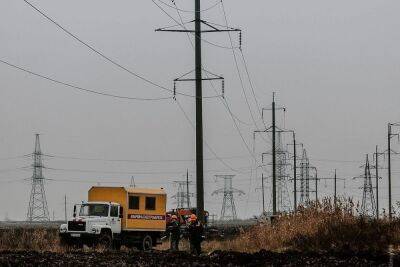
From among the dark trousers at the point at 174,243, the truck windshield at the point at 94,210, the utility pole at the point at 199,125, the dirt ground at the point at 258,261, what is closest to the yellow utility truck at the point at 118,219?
the truck windshield at the point at 94,210

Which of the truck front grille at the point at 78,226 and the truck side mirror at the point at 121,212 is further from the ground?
the truck side mirror at the point at 121,212

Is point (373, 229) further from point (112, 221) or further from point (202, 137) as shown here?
point (112, 221)

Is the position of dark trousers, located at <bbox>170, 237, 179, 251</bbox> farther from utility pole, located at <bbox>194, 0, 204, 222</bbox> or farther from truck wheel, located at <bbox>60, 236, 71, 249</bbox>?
truck wheel, located at <bbox>60, 236, 71, 249</bbox>

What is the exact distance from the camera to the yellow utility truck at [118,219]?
114 feet

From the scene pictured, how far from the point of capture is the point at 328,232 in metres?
24.4

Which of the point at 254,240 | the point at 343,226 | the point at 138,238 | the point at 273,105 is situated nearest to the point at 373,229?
the point at 343,226

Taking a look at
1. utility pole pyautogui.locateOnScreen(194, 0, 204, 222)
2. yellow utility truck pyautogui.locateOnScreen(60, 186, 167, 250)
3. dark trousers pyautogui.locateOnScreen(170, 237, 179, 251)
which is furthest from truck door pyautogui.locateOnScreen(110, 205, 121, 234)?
utility pole pyautogui.locateOnScreen(194, 0, 204, 222)

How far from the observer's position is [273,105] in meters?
61.0

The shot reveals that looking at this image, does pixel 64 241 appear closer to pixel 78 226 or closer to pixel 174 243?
pixel 78 226

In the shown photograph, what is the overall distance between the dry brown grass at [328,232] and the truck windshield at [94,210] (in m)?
9.32

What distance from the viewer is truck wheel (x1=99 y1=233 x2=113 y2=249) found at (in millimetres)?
34719

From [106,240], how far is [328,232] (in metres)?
13.8

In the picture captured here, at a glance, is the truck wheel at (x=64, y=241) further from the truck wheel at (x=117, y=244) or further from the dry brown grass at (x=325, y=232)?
the dry brown grass at (x=325, y=232)

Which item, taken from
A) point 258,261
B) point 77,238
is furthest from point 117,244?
point 258,261
